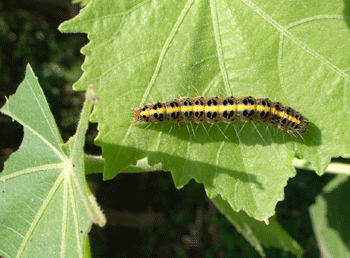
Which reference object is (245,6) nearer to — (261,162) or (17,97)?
(261,162)

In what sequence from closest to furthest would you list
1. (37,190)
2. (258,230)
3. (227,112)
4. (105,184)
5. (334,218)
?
(37,190), (227,112), (258,230), (334,218), (105,184)

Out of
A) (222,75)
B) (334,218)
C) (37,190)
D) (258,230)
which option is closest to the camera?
(37,190)

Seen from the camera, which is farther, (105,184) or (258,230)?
(105,184)

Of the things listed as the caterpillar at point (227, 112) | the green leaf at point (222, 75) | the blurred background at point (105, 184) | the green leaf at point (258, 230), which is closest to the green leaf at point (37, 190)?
the green leaf at point (222, 75)

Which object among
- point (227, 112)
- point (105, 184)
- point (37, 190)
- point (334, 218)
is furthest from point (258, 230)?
point (105, 184)

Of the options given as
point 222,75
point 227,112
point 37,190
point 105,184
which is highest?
point 222,75

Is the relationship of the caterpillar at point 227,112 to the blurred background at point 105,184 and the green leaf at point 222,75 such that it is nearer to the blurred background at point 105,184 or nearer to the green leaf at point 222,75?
the green leaf at point 222,75

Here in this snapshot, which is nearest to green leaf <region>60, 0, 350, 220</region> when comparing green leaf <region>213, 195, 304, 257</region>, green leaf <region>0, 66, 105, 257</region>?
green leaf <region>0, 66, 105, 257</region>

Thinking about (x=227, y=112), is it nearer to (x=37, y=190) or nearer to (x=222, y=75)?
(x=222, y=75)
